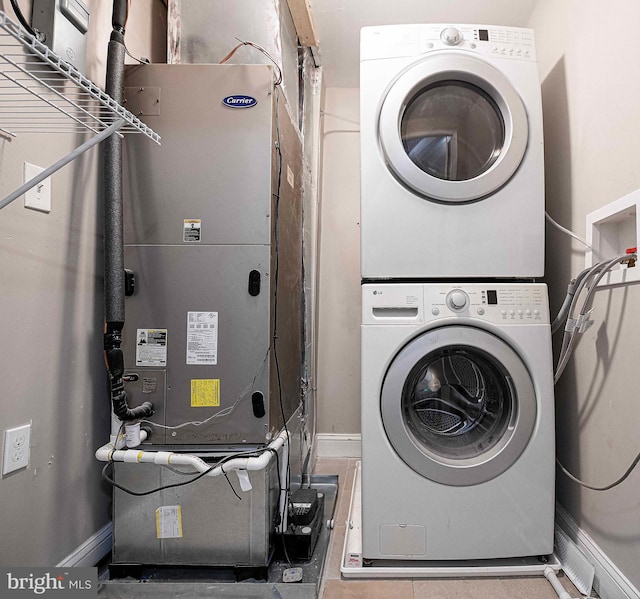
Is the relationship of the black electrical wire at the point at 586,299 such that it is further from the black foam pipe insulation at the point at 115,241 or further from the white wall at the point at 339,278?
the black foam pipe insulation at the point at 115,241

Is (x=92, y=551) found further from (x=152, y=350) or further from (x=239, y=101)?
(x=239, y=101)

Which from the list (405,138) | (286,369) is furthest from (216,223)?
(405,138)

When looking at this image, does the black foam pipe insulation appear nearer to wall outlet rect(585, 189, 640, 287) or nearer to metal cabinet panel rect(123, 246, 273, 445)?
metal cabinet panel rect(123, 246, 273, 445)

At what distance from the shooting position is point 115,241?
130 cm

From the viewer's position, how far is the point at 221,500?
4.39 ft

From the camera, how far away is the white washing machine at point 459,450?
4.41 ft

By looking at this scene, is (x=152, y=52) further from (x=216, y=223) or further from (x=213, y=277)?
(x=213, y=277)

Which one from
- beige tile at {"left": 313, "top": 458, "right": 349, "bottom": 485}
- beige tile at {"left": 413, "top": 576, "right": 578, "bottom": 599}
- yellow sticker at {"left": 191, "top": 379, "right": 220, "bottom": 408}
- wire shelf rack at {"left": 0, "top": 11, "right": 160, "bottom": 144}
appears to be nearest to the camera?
wire shelf rack at {"left": 0, "top": 11, "right": 160, "bottom": 144}

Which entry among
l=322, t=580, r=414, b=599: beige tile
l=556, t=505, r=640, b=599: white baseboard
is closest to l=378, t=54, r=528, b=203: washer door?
l=556, t=505, r=640, b=599: white baseboard

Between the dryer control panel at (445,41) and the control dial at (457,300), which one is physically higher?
the dryer control panel at (445,41)

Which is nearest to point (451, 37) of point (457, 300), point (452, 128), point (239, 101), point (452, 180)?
point (452, 128)

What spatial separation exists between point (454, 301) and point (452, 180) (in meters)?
0.45

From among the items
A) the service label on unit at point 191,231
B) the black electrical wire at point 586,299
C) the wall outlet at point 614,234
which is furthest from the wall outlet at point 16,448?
the wall outlet at point 614,234

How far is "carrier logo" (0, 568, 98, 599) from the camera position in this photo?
3.40ft
